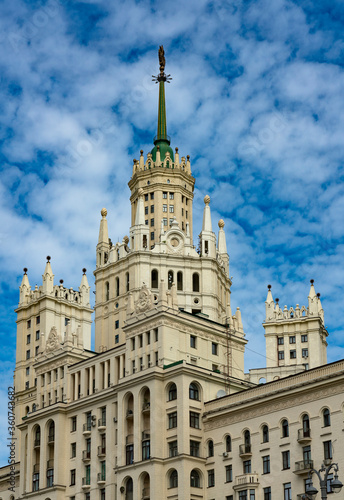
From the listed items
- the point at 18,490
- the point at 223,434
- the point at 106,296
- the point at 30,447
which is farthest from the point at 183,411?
the point at 106,296

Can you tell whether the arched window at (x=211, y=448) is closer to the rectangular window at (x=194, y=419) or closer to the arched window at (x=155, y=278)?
the rectangular window at (x=194, y=419)

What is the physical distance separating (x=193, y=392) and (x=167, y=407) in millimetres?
3295

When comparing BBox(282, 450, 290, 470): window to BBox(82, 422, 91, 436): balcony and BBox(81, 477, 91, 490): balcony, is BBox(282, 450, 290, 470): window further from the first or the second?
BBox(82, 422, 91, 436): balcony

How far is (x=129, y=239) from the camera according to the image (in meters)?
154

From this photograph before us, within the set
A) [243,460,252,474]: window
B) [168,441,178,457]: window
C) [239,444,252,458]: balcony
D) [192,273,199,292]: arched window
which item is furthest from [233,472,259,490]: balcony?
[192,273,199,292]: arched window

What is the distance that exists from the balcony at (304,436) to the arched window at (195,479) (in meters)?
14.1

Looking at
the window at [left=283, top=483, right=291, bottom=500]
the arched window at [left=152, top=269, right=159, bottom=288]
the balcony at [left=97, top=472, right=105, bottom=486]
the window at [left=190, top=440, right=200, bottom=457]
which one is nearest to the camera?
the window at [left=283, top=483, right=291, bottom=500]

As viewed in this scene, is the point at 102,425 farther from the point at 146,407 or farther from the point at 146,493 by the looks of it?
the point at 146,493

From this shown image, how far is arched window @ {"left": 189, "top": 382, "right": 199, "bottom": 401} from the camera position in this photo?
4008 inches

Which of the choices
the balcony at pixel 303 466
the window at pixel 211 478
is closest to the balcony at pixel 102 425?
the window at pixel 211 478

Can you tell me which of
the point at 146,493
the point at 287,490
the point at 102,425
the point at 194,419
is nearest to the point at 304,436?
the point at 287,490

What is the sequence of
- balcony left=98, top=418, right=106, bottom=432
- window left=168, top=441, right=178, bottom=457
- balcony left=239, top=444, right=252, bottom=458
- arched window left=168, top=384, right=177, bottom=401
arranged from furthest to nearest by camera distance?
1. balcony left=98, top=418, right=106, bottom=432
2. arched window left=168, top=384, right=177, bottom=401
3. window left=168, top=441, right=178, bottom=457
4. balcony left=239, top=444, right=252, bottom=458

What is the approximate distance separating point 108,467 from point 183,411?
13.4 metres

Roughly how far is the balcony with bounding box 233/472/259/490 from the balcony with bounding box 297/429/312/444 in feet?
21.5
